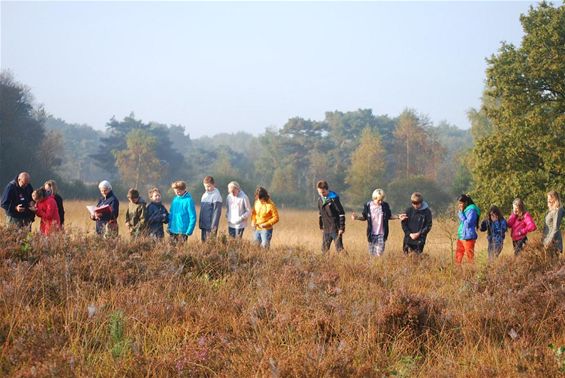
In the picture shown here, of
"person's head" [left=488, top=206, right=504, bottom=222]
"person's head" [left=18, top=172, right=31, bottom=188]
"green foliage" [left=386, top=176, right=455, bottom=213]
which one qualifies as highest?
"person's head" [left=18, top=172, right=31, bottom=188]

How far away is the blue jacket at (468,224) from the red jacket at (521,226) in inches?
27.6

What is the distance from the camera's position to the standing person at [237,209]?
1256 cm

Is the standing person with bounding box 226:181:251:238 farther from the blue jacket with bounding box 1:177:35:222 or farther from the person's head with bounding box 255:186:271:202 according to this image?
the blue jacket with bounding box 1:177:35:222

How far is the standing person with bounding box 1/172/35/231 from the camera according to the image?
1133 centimetres

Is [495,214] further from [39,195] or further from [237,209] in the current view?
[39,195]

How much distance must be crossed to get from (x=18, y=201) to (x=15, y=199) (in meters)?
0.07

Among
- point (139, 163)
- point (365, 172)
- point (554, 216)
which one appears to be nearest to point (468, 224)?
point (554, 216)

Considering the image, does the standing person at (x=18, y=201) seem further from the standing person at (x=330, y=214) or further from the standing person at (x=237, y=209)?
the standing person at (x=330, y=214)

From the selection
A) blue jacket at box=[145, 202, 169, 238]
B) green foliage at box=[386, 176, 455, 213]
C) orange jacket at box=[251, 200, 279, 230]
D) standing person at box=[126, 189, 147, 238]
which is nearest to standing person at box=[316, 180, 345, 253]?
orange jacket at box=[251, 200, 279, 230]

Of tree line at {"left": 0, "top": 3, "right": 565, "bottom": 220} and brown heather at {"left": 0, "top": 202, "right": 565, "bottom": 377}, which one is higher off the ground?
tree line at {"left": 0, "top": 3, "right": 565, "bottom": 220}

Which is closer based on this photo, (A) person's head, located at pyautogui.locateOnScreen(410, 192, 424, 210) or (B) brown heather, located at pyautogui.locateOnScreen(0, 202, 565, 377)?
(B) brown heather, located at pyautogui.locateOnScreen(0, 202, 565, 377)

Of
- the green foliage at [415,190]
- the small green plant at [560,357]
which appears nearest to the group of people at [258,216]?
the small green plant at [560,357]

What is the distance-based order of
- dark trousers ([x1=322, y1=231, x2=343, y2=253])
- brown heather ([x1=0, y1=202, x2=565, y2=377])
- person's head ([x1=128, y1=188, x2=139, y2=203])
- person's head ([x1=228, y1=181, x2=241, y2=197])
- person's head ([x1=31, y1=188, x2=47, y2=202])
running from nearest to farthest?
brown heather ([x1=0, y1=202, x2=565, y2=377]) → person's head ([x1=31, y1=188, x2=47, y2=202]) → person's head ([x1=128, y1=188, x2=139, y2=203]) → dark trousers ([x1=322, y1=231, x2=343, y2=253]) → person's head ([x1=228, y1=181, x2=241, y2=197])

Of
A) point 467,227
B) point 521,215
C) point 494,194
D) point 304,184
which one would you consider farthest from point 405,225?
point 304,184
